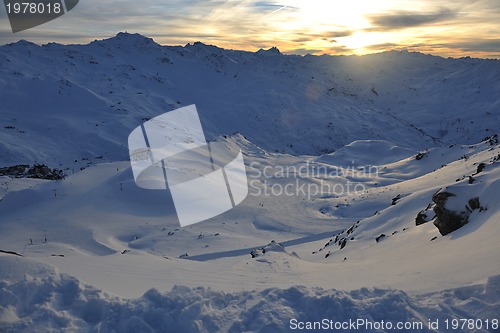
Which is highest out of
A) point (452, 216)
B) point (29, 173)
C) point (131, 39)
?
point (131, 39)

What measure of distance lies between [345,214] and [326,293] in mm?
13350

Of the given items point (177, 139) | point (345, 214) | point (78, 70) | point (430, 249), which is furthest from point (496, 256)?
point (78, 70)

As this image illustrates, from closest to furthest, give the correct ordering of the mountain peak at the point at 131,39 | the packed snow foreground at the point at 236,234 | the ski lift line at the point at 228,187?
the packed snow foreground at the point at 236,234 < the ski lift line at the point at 228,187 < the mountain peak at the point at 131,39

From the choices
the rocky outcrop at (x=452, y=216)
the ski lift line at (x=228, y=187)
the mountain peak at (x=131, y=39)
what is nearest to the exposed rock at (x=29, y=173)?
the ski lift line at (x=228, y=187)

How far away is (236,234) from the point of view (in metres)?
14.3

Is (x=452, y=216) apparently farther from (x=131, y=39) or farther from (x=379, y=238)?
(x=131, y=39)

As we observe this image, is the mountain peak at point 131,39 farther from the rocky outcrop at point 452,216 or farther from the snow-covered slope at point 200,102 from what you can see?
the rocky outcrop at point 452,216

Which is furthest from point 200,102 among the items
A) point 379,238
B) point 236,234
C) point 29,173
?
point 379,238

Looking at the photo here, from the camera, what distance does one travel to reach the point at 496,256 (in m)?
5.31

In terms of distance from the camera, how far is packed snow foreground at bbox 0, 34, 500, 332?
174 inches

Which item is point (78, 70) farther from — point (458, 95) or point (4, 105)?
point (458, 95)

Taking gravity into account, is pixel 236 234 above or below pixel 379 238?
below

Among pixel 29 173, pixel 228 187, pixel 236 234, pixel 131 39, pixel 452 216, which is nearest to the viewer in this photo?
pixel 452 216

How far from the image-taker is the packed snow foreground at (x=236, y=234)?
174 inches
